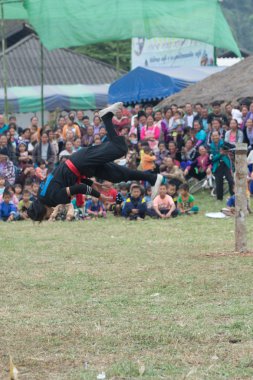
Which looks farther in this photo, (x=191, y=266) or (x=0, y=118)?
(x=0, y=118)

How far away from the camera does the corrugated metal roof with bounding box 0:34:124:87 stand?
135 feet

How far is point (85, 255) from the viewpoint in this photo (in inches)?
449

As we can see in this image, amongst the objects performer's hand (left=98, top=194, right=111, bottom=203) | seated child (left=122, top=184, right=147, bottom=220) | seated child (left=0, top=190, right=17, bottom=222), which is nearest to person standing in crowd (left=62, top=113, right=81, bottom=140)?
seated child (left=0, top=190, right=17, bottom=222)

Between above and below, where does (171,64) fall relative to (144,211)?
above

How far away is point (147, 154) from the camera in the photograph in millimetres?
17469

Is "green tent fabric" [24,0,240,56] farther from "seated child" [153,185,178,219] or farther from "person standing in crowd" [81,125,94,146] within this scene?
"seated child" [153,185,178,219]

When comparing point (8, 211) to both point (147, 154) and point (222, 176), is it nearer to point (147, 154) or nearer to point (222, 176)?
point (147, 154)

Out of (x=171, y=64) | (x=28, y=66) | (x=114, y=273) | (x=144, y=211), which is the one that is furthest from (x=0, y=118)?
(x=28, y=66)

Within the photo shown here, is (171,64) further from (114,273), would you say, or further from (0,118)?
(114,273)

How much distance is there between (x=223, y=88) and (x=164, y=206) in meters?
5.05

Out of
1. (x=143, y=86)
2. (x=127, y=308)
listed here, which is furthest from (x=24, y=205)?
(x=127, y=308)

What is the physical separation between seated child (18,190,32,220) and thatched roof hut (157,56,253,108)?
5.53 m

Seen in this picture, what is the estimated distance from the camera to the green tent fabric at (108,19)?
18734 millimetres

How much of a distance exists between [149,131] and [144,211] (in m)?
2.99
